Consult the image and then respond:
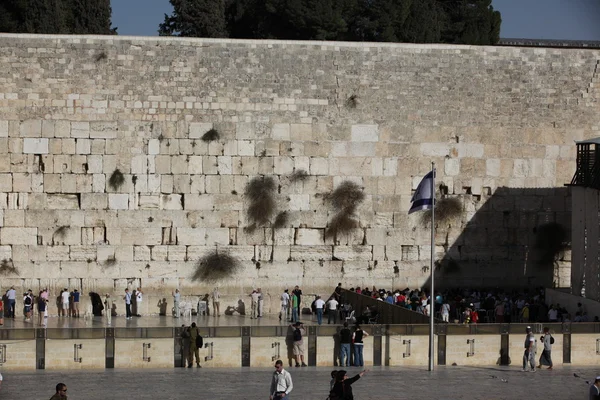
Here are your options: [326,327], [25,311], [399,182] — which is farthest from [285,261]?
[326,327]

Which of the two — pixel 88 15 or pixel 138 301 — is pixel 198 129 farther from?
pixel 88 15

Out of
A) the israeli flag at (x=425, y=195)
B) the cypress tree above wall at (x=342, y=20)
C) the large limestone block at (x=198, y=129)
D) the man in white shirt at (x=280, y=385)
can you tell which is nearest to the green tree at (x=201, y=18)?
the cypress tree above wall at (x=342, y=20)

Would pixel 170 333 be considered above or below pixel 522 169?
below

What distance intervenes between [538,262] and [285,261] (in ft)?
18.4

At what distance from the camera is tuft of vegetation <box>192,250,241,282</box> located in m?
27.5

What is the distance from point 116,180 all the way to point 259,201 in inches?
119

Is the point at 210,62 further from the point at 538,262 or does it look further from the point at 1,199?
the point at 538,262

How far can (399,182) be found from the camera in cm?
2838

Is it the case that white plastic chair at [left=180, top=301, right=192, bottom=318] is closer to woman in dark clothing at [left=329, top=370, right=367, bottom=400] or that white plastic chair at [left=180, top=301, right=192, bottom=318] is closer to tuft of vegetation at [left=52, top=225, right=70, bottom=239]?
tuft of vegetation at [left=52, top=225, right=70, bottom=239]

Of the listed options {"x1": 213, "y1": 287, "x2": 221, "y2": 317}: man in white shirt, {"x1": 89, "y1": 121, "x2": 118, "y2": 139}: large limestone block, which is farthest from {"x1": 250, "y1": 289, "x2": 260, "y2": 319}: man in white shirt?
{"x1": 89, "y1": 121, "x2": 118, "y2": 139}: large limestone block

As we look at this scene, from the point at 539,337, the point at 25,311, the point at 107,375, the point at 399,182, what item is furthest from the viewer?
the point at 399,182

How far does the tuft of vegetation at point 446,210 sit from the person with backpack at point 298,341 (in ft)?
29.1

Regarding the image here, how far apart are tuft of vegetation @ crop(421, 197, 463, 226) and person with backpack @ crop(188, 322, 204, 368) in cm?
965

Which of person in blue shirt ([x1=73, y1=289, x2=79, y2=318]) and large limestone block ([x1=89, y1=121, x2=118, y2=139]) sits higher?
large limestone block ([x1=89, y1=121, x2=118, y2=139])
